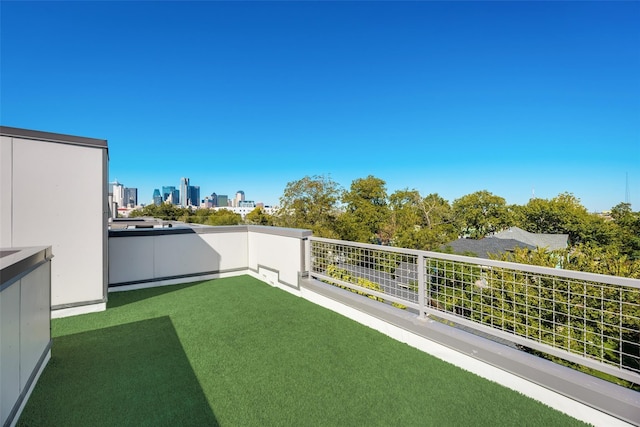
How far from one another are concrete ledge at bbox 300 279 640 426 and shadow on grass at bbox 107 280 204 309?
338 centimetres

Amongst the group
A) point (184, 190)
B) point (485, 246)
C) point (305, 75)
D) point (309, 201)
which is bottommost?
point (485, 246)

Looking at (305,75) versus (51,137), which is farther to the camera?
(305,75)

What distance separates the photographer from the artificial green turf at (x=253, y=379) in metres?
1.67

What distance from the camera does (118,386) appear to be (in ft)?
6.54

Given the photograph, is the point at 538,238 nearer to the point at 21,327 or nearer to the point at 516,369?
the point at 516,369

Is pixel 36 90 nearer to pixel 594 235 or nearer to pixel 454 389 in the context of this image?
pixel 454 389

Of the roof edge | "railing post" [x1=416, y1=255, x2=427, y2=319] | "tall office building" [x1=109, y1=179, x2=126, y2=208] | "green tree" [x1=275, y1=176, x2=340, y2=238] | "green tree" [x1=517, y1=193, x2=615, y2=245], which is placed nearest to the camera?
"railing post" [x1=416, y1=255, x2=427, y2=319]

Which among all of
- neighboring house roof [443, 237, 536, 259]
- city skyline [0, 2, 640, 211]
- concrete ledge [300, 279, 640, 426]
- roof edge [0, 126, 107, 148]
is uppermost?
city skyline [0, 2, 640, 211]

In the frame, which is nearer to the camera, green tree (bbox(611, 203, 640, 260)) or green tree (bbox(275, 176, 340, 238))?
green tree (bbox(275, 176, 340, 238))

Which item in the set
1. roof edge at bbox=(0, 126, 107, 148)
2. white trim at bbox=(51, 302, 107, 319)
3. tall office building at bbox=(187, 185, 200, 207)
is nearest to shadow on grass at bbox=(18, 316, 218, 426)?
white trim at bbox=(51, 302, 107, 319)

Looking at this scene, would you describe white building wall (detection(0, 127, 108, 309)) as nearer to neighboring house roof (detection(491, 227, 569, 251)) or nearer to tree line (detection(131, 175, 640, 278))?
tree line (detection(131, 175, 640, 278))

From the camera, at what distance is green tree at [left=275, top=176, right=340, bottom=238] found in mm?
20969

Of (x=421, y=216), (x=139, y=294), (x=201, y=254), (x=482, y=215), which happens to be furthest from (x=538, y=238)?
(x=139, y=294)

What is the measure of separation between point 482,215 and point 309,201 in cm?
2819
